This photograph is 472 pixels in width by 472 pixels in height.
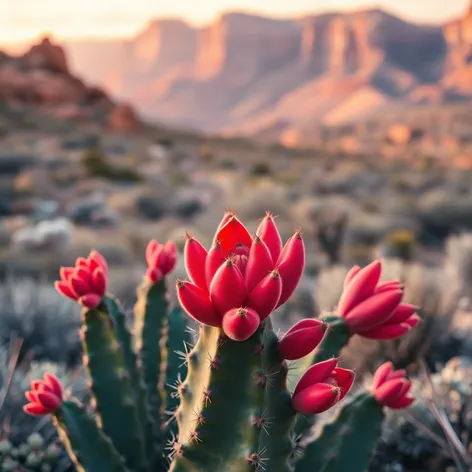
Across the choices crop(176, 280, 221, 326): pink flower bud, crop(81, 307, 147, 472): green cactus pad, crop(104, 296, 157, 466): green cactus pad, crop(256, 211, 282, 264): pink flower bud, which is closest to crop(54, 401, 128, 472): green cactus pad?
crop(81, 307, 147, 472): green cactus pad

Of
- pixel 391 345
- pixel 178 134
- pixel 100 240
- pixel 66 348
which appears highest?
pixel 391 345

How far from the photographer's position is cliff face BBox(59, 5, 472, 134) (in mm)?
128625

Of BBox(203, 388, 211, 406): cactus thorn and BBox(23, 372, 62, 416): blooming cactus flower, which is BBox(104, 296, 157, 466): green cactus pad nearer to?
BBox(23, 372, 62, 416): blooming cactus flower

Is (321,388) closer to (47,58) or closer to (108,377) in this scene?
(108,377)

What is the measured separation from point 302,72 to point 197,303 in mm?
164463

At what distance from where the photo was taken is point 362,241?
1573 centimetres

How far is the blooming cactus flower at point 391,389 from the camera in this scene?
7.98 ft

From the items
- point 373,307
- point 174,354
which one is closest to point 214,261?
point 373,307

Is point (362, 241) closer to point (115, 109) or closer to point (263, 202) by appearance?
point (263, 202)

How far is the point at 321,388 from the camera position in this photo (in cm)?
182

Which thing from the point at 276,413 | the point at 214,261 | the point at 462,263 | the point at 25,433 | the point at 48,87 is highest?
the point at 214,261

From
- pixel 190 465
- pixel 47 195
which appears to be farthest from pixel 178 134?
pixel 190 465

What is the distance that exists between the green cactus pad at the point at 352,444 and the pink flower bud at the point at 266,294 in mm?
1079

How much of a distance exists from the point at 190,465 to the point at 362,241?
1411cm
